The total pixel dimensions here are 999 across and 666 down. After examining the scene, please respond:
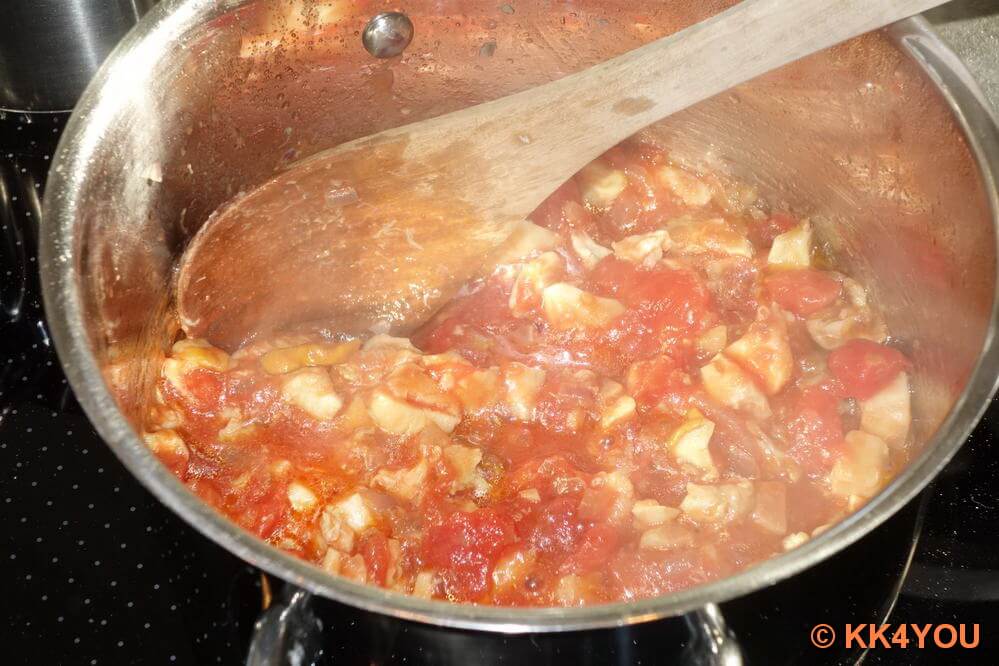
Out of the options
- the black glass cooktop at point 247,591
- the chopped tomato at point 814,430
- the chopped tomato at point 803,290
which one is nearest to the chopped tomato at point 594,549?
the black glass cooktop at point 247,591

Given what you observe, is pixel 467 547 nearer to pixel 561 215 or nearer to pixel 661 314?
pixel 661 314

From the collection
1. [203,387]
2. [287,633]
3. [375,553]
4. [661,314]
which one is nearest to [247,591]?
[287,633]

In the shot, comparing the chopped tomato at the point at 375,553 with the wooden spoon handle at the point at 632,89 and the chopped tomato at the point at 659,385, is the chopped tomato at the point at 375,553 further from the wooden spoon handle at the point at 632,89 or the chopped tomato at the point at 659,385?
the wooden spoon handle at the point at 632,89

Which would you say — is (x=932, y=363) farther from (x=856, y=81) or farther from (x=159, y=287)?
(x=159, y=287)

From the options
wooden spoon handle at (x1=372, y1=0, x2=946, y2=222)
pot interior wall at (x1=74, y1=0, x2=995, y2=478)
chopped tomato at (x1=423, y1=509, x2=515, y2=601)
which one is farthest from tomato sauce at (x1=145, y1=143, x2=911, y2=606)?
wooden spoon handle at (x1=372, y1=0, x2=946, y2=222)

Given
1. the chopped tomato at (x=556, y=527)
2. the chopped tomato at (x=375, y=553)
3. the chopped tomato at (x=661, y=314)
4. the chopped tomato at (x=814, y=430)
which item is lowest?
the chopped tomato at (x=814, y=430)

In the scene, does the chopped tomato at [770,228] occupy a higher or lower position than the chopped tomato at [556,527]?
higher

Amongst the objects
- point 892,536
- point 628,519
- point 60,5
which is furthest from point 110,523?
point 892,536

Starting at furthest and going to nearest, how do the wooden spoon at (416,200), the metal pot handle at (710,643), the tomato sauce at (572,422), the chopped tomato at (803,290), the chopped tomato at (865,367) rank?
the chopped tomato at (803,290), the chopped tomato at (865,367), the wooden spoon at (416,200), the tomato sauce at (572,422), the metal pot handle at (710,643)
